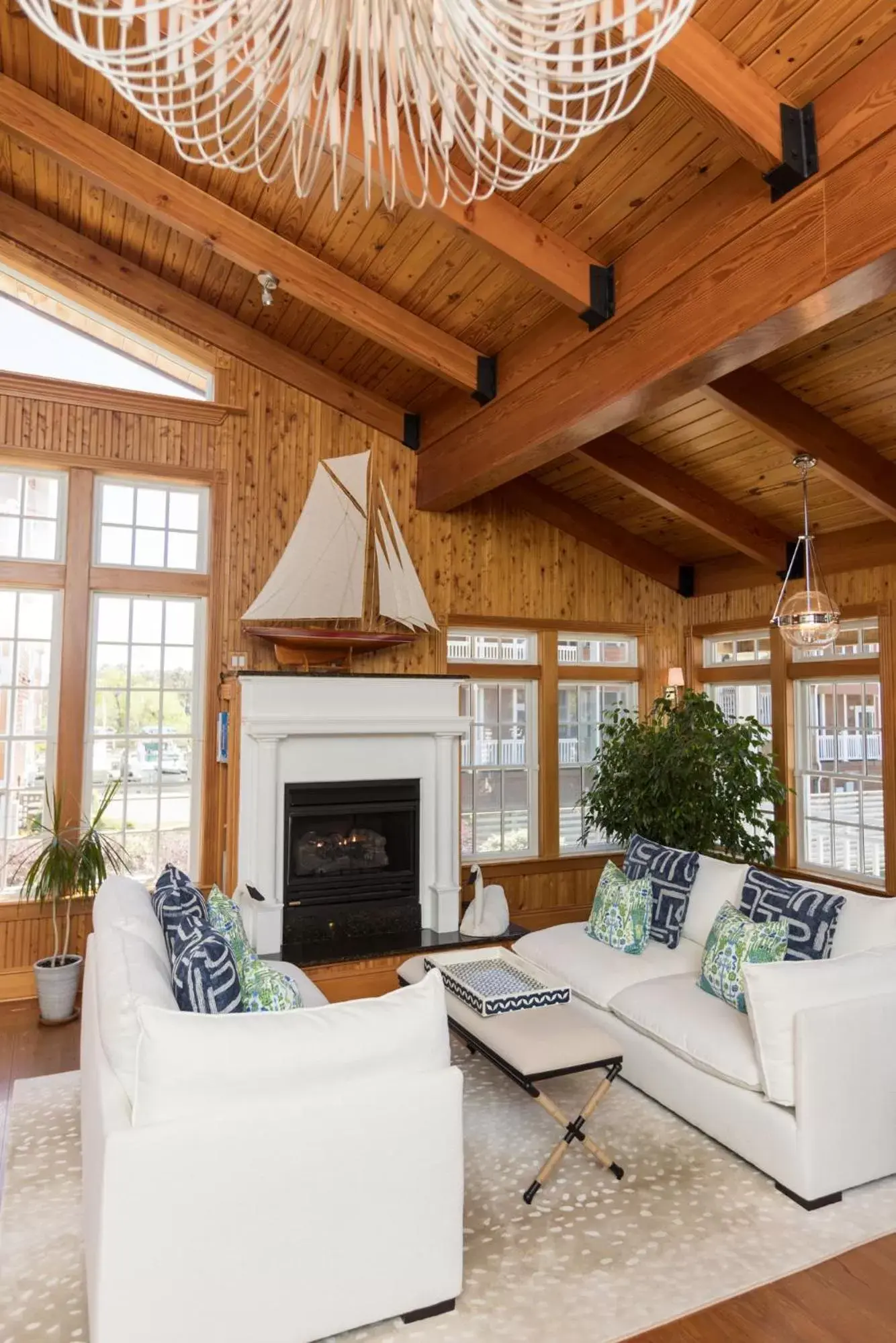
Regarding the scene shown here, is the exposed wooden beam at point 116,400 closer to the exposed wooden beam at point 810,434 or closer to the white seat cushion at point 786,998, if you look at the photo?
the exposed wooden beam at point 810,434

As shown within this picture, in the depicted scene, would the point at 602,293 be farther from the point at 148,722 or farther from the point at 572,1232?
the point at 572,1232

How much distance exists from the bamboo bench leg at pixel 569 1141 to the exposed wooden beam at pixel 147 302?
420 centimetres

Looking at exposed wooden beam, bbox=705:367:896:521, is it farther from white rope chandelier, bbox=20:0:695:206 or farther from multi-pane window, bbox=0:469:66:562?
multi-pane window, bbox=0:469:66:562

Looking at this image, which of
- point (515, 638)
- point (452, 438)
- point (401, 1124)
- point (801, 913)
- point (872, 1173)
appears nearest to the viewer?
point (401, 1124)

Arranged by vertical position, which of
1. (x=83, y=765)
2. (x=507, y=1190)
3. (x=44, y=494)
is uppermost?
(x=44, y=494)

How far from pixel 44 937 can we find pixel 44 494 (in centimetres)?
254

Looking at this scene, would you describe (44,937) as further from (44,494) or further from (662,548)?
(662,548)

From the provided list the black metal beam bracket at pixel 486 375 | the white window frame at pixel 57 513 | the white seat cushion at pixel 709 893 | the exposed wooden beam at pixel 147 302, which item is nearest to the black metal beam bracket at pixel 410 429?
the exposed wooden beam at pixel 147 302

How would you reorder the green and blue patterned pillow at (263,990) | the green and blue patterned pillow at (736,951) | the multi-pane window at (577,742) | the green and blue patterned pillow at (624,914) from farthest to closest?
the multi-pane window at (577,742) → the green and blue patterned pillow at (624,914) → the green and blue patterned pillow at (736,951) → the green and blue patterned pillow at (263,990)

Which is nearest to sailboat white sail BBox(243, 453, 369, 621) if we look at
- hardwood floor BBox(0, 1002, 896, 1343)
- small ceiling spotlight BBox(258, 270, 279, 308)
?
small ceiling spotlight BBox(258, 270, 279, 308)

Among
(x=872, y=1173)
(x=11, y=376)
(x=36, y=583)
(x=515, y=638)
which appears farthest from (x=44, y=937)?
(x=872, y=1173)

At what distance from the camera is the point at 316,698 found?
189 inches

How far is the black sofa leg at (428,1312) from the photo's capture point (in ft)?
6.93

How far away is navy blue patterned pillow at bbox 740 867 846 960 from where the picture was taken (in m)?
3.17
